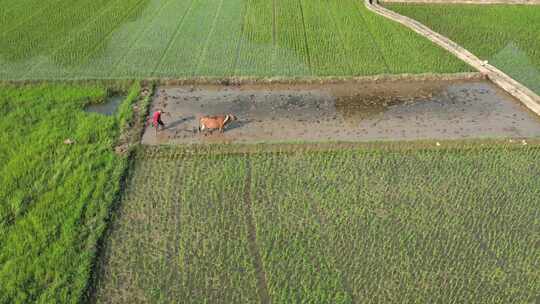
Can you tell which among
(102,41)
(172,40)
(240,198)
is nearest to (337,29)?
(172,40)

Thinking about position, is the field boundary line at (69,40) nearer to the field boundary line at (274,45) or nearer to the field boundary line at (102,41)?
the field boundary line at (102,41)

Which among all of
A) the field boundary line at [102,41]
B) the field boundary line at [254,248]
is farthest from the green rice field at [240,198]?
the field boundary line at [102,41]

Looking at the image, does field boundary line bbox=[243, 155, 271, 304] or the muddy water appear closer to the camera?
field boundary line bbox=[243, 155, 271, 304]

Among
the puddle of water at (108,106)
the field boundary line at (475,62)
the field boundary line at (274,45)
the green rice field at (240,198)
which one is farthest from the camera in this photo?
the field boundary line at (274,45)

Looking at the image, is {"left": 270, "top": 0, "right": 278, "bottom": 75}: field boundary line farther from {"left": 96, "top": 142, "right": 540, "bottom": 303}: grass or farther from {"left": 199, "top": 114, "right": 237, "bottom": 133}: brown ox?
{"left": 96, "top": 142, "right": 540, "bottom": 303}: grass

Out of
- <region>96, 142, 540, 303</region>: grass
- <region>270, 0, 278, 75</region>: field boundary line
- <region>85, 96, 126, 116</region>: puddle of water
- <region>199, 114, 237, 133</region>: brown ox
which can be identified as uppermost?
<region>270, 0, 278, 75</region>: field boundary line

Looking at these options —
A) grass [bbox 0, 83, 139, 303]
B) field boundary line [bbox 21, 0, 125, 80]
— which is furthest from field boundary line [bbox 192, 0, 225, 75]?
field boundary line [bbox 21, 0, 125, 80]
